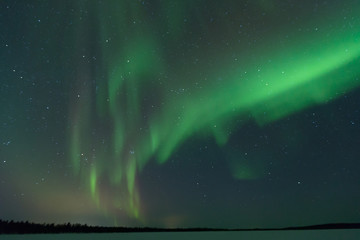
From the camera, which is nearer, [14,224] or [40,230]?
[14,224]

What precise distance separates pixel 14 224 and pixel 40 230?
2941 mm

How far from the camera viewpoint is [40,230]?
1337 inches

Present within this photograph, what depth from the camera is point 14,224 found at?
104 feet
